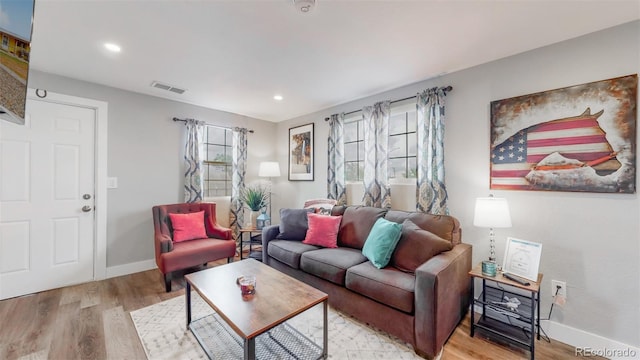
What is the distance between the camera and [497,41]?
2043 millimetres

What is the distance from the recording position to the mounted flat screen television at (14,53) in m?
0.67

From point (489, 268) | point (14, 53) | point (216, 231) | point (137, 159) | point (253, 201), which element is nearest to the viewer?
point (14, 53)

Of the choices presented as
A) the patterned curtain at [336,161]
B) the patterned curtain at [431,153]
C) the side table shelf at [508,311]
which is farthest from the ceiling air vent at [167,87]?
the side table shelf at [508,311]

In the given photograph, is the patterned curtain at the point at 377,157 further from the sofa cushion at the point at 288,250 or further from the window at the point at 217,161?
the window at the point at 217,161

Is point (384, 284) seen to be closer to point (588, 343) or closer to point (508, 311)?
point (508, 311)

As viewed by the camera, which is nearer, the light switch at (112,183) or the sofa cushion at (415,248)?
the sofa cushion at (415,248)

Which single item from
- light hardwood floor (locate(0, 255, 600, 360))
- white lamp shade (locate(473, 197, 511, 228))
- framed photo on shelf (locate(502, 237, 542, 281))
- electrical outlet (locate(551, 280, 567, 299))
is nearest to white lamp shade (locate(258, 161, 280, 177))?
light hardwood floor (locate(0, 255, 600, 360))

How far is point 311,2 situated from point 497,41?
5.23 feet

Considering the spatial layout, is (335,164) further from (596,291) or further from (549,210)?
(596,291)

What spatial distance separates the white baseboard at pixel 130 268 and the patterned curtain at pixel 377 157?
120 inches

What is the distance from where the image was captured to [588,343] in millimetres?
1866

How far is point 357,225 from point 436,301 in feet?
4.11

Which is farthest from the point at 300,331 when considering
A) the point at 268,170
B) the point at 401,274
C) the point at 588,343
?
the point at 268,170

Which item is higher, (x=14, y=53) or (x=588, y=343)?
(x=14, y=53)
